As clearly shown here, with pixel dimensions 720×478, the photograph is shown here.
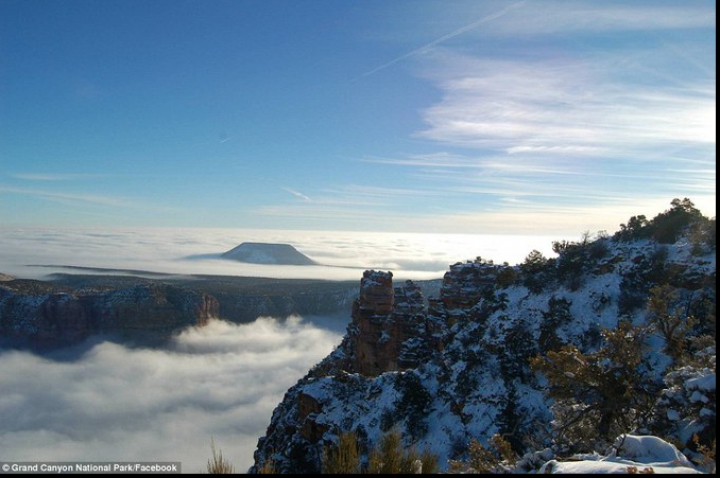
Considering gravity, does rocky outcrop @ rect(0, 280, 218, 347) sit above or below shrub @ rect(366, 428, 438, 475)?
below

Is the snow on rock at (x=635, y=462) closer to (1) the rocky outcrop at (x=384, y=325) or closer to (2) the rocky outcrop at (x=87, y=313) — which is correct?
(1) the rocky outcrop at (x=384, y=325)

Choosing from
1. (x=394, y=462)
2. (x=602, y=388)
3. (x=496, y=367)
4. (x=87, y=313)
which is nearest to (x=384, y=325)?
(x=496, y=367)

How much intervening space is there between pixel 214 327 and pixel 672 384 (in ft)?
502

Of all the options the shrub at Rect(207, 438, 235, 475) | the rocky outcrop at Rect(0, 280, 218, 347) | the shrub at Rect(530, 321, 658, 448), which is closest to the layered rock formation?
the shrub at Rect(530, 321, 658, 448)

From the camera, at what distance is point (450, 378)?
2655cm

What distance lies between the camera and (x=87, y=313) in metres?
127

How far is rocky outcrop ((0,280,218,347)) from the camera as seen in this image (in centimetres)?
12412

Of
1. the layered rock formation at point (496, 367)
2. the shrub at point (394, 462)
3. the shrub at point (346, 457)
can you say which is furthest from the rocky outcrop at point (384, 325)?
the shrub at point (346, 457)

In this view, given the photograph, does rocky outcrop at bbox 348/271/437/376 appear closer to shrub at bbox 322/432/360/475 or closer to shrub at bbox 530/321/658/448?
shrub at bbox 530/321/658/448

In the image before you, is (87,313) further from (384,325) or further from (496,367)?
(496,367)

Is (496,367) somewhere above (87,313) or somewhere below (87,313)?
above

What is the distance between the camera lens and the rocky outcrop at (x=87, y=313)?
124m

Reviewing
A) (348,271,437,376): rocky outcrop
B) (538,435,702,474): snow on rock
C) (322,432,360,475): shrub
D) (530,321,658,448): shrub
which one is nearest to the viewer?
(538,435,702,474): snow on rock

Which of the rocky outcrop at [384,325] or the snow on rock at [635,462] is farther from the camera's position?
the rocky outcrop at [384,325]
